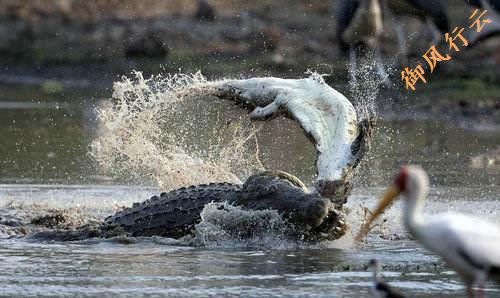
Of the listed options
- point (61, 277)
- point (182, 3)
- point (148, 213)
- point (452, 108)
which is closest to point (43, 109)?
point (452, 108)

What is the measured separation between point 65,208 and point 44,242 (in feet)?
5.37

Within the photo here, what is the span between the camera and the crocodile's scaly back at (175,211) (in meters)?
10.2

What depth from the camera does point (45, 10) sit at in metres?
33.2

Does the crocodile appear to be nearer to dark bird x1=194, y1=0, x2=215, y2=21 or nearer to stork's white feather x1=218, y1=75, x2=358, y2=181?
stork's white feather x1=218, y1=75, x2=358, y2=181

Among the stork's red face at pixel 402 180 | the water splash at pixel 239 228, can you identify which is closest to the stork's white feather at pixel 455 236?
the stork's red face at pixel 402 180

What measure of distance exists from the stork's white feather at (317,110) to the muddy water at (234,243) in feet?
2.08

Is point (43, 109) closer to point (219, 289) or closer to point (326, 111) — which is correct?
point (326, 111)

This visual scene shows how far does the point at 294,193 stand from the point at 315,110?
3.45 ft

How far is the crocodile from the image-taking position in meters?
9.97

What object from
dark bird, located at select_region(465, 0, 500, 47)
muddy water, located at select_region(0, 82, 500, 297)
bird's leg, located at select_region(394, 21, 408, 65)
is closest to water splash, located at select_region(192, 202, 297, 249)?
muddy water, located at select_region(0, 82, 500, 297)

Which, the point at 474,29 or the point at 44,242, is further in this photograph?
the point at 474,29

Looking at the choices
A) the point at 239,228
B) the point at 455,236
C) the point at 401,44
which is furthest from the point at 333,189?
the point at 401,44

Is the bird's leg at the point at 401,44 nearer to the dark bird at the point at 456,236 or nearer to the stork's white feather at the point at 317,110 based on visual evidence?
the stork's white feather at the point at 317,110

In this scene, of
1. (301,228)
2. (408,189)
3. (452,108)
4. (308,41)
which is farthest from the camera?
(308,41)
